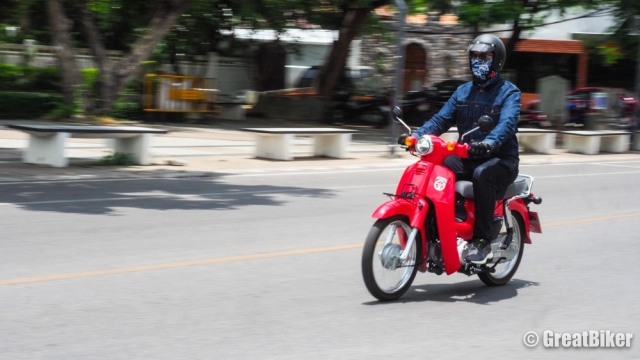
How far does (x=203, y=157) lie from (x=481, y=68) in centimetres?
1171

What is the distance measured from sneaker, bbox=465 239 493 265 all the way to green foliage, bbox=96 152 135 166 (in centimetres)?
1003

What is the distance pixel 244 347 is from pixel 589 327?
2410 mm

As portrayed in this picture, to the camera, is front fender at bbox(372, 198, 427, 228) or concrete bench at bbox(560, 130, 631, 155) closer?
front fender at bbox(372, 198, 427, 228)

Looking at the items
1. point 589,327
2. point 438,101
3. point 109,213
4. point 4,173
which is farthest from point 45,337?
point 438,101

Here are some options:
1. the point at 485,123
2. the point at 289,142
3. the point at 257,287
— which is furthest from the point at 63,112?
the point at 485,123

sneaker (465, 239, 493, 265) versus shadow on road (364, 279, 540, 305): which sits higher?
sneaker (465, 239, 493, 265)

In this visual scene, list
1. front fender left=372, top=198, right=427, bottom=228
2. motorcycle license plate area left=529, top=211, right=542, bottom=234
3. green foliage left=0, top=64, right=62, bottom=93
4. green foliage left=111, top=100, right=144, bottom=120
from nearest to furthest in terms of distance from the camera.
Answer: front fender left=372, top=198, right=427, bottom=228 < motorcycle license plate area left=529, top=211, right=542, bottom=234 < green foliage left=111, top=100, right=144, bottom=120 < green foliage left=0, top=64, right=62, bottom=93

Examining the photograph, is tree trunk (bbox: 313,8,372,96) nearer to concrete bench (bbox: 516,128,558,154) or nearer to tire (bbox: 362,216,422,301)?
concrete bench (bbox: 516,128,558,154)

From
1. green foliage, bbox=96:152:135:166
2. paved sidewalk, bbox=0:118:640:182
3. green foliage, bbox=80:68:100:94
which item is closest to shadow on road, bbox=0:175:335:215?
paved sidewalk, bbox=0:118:640:182

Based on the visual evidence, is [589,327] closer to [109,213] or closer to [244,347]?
[244,347]

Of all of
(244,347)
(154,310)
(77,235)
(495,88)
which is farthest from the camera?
(77,235)

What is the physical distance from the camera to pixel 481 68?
688 centimetres

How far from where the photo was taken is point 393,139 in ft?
66.0

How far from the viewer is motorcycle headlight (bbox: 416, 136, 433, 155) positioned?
256 inches
